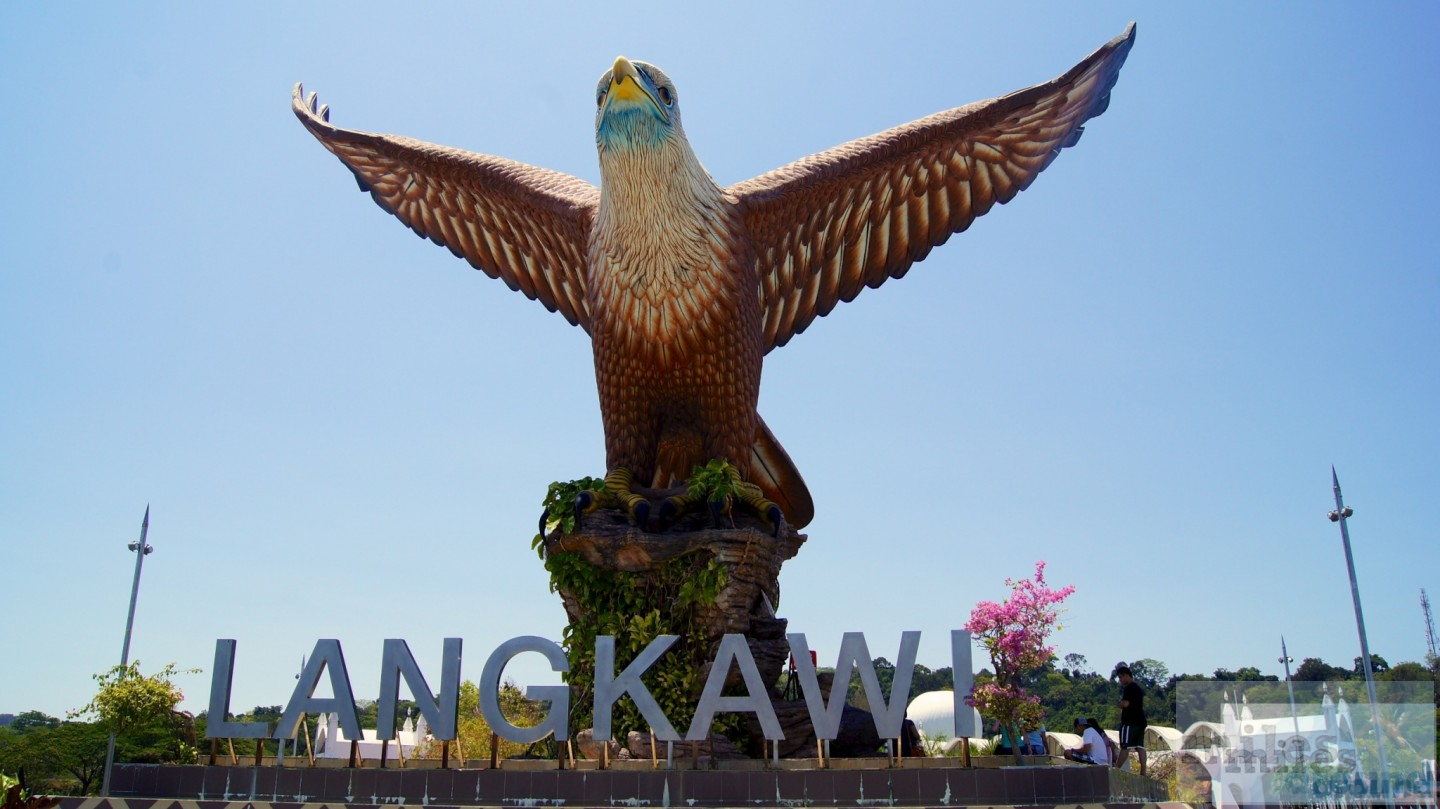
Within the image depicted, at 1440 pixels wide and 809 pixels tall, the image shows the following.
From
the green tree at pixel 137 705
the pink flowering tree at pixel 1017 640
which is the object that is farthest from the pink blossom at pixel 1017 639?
the green tree at pixel 137 705

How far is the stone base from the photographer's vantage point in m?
7.00

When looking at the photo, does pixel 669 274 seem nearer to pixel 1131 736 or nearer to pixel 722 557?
pixel 722 557

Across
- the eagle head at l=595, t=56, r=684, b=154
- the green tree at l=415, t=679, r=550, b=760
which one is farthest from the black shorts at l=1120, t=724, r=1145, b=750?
the green tree at l=415, t=679, r=550, b=760

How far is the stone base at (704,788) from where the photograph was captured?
6996 millimetres

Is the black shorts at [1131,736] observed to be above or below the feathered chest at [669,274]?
below

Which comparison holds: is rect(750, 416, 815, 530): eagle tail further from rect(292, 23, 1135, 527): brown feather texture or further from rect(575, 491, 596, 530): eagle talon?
rect(575, 491, 596, 530): eagle talon

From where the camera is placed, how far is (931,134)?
1050cm

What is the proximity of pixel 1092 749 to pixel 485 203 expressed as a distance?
8.46m

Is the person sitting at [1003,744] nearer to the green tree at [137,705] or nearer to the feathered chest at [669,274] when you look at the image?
the feathered chest at [669,274]

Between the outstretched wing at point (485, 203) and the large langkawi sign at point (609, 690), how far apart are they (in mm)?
4915

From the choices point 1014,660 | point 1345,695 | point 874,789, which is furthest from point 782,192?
point 1345,695

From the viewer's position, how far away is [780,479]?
447 inches

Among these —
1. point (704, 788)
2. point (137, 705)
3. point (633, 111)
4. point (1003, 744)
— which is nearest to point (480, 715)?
point (137, 705)

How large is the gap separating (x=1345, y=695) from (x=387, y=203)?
36.6 ft
